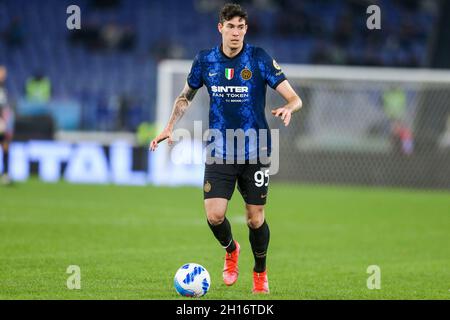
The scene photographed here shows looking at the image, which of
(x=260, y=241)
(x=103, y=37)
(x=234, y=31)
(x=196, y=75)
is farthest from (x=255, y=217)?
(x=103, y=37)

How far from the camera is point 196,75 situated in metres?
8.16

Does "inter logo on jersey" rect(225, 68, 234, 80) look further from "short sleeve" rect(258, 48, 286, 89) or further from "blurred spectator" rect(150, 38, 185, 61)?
"blurred spectator" rect(150, 38, 185, 61)

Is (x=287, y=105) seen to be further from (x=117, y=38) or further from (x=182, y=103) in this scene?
(x=117, y=38)

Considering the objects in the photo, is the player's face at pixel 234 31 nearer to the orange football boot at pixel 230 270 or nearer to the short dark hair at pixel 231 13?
the short dark hair at pixel 231 13

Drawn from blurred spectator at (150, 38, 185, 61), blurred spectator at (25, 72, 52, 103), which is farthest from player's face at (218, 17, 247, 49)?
blurred spectator at (150, 38, 185, 61)

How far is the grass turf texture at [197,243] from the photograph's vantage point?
821cm

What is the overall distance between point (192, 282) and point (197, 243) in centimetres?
417

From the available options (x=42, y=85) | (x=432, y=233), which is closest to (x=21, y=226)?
(x=432, y=233)

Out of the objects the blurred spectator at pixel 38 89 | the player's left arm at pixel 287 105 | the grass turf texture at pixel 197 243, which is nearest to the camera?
the player's left arm at pixel 287 105

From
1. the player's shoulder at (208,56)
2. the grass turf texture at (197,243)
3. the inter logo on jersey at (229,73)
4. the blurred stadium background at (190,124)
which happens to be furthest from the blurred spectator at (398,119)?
the inter logo on jersey at (229,73)

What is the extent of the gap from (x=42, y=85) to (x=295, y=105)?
62.9 feet

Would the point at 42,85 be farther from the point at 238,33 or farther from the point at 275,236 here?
the point at 238,33

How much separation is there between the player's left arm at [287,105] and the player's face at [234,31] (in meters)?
0.47
